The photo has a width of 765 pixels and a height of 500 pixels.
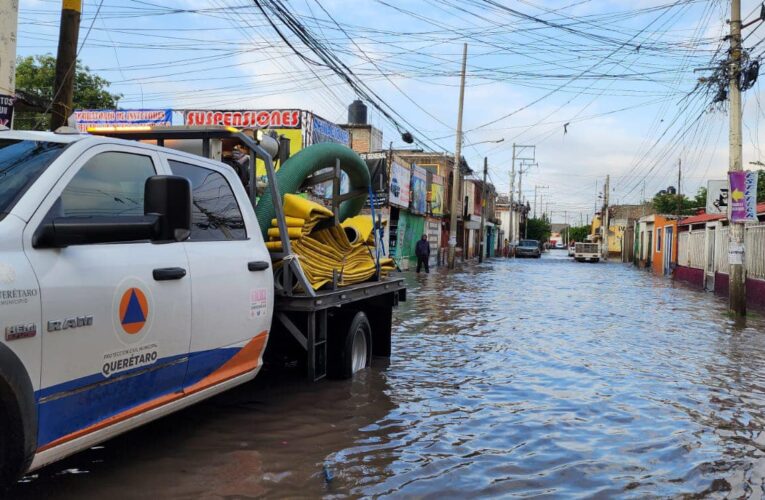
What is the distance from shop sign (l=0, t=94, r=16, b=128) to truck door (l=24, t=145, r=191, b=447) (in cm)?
466

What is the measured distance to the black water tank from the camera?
37562 mm

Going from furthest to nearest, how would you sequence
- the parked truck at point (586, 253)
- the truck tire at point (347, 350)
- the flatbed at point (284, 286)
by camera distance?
the parked truck at point (586, 253), the truck tire at point (347, 350), the flatbed at point (284, 286)

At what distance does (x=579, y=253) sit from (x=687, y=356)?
168 ft

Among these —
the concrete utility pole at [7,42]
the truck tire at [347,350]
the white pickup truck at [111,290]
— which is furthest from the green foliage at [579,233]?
the white pickup truck at [111,290]

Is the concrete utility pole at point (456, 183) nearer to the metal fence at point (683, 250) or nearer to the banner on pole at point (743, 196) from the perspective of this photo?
the metal fence at point (683, 250)

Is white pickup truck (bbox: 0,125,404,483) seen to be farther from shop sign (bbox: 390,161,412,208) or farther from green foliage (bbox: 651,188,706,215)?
green foliage (bbox: 651,188,706,215)

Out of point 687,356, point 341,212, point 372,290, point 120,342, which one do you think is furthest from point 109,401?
point 687,356

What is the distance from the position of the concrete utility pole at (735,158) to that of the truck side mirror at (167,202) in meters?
14.5

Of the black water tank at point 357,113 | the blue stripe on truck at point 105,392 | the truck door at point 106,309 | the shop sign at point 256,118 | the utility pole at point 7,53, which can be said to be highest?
the black water tank at point 357,113

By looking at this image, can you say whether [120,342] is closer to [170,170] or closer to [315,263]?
[170,170]

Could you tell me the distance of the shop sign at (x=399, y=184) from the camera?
3120 cm

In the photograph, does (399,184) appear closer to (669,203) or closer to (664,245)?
(664,245)

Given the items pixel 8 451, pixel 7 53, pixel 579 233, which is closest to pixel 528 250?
pixel 7 53

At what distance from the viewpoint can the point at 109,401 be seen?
360 cm
